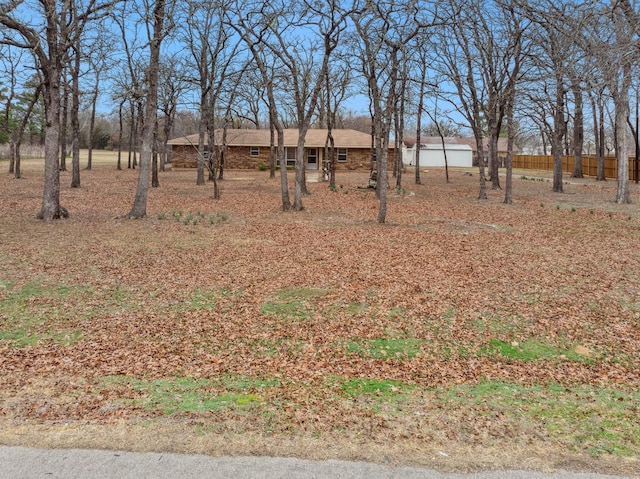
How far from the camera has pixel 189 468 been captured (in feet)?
9.70

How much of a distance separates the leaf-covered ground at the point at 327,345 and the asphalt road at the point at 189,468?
123mm

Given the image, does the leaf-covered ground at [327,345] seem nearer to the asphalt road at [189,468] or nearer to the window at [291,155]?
the asphalt road at [189,468]

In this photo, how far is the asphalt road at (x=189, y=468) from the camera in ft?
9.48

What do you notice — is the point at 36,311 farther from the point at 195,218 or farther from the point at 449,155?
the point at 449,155

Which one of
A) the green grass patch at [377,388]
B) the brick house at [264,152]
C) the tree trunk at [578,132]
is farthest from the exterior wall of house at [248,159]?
the green grass patch at [377,388]

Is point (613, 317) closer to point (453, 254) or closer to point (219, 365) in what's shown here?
point (453, 254)

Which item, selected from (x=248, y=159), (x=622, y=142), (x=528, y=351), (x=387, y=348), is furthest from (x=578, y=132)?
(x=387, y=348)

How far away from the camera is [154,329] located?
5441 mm

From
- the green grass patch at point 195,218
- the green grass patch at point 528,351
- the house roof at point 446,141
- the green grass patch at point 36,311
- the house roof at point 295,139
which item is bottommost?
the green grass patch at point 528,351

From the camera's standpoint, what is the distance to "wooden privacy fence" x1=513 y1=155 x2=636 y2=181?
34.6 meters

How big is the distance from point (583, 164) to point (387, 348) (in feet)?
135

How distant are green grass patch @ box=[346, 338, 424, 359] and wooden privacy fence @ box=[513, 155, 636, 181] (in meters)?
30.4

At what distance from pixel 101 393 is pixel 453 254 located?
6817mm

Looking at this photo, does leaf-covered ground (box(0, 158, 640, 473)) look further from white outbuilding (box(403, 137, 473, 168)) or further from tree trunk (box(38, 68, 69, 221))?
white outbuilding (box(403, 137, 473, 168))
